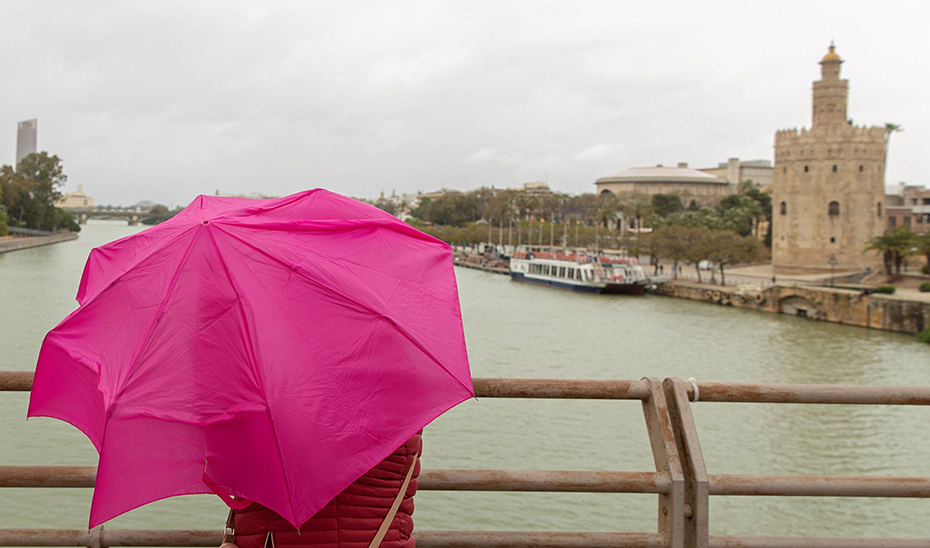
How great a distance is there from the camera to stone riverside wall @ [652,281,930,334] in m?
29.8

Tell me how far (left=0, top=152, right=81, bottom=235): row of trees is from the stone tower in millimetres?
65676

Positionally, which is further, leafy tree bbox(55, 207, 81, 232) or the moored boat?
leafy tree bbox(55, 207, 81, 232)

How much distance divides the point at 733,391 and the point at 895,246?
41.6 meters

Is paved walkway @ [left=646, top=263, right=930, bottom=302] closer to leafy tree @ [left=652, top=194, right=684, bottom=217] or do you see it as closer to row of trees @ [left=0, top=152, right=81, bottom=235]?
leafy tree @ [left=652, top=194, right=684, bottom=217]

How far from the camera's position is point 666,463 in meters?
2.25

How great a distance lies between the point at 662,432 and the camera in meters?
2.26

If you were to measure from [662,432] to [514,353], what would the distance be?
2049 cm

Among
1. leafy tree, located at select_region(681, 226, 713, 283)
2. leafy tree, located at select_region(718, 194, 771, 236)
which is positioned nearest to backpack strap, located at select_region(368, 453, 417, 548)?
leafy tree, located at select_region(681, 226, 713, 283)

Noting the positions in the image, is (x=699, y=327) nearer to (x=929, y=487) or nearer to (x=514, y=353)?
(x=514, y=353)

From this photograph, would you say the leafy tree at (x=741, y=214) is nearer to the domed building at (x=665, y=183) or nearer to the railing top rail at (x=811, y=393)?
the domed building at (x=665, y=183)

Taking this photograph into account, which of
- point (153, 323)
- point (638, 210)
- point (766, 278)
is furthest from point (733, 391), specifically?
point (638, 210)

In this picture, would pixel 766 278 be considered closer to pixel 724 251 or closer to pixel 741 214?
pixel 724 251

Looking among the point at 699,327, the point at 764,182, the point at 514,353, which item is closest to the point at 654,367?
the point at 514,353

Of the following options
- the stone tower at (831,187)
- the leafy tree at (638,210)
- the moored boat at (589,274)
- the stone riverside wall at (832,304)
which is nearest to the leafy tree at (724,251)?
the stone riverside wall at (832,304)
